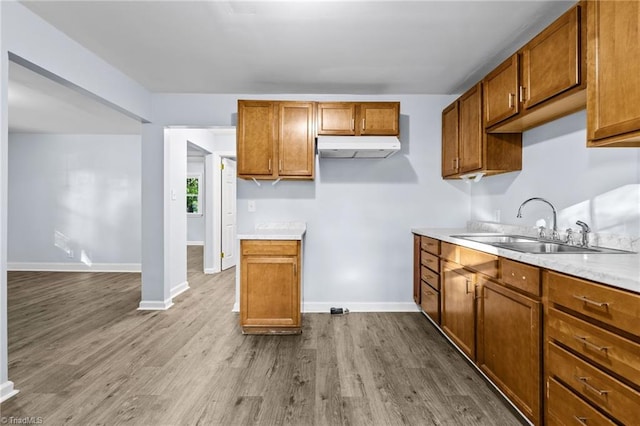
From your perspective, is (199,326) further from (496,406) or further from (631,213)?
(631,213)

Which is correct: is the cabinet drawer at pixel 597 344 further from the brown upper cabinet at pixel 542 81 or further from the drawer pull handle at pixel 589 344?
the brown upper cabinet at pixel 542 81

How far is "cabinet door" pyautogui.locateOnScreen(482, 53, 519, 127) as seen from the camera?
241 centimetres

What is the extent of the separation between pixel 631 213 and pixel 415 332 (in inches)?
75.9

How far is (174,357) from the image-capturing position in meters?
2.74

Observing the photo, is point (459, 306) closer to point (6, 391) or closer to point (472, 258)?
point (472, 258)

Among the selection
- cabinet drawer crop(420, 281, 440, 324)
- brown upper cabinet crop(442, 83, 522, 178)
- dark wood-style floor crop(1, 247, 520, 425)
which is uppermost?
brown upper cabinet crop(442, 83, 522, 178)

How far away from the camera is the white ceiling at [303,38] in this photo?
2268mm

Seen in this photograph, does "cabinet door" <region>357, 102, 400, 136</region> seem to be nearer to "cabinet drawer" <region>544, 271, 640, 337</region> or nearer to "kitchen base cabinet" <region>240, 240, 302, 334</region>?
"kitchen base cabinet" <region>240, 240, 302, 334</region>

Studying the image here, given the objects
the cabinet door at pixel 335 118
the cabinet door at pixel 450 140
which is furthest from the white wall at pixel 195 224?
the cabinet door at pixel 450 140

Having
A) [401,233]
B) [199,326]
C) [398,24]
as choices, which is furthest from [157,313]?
[398,24]

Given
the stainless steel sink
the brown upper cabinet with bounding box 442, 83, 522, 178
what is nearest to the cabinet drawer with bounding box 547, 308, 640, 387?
the stainless steel sink

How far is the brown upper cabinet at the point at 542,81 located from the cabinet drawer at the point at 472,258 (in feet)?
3.25

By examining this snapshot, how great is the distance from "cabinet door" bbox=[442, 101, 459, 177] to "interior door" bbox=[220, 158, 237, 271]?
13.4 ft

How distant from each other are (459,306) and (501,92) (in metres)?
1.63
